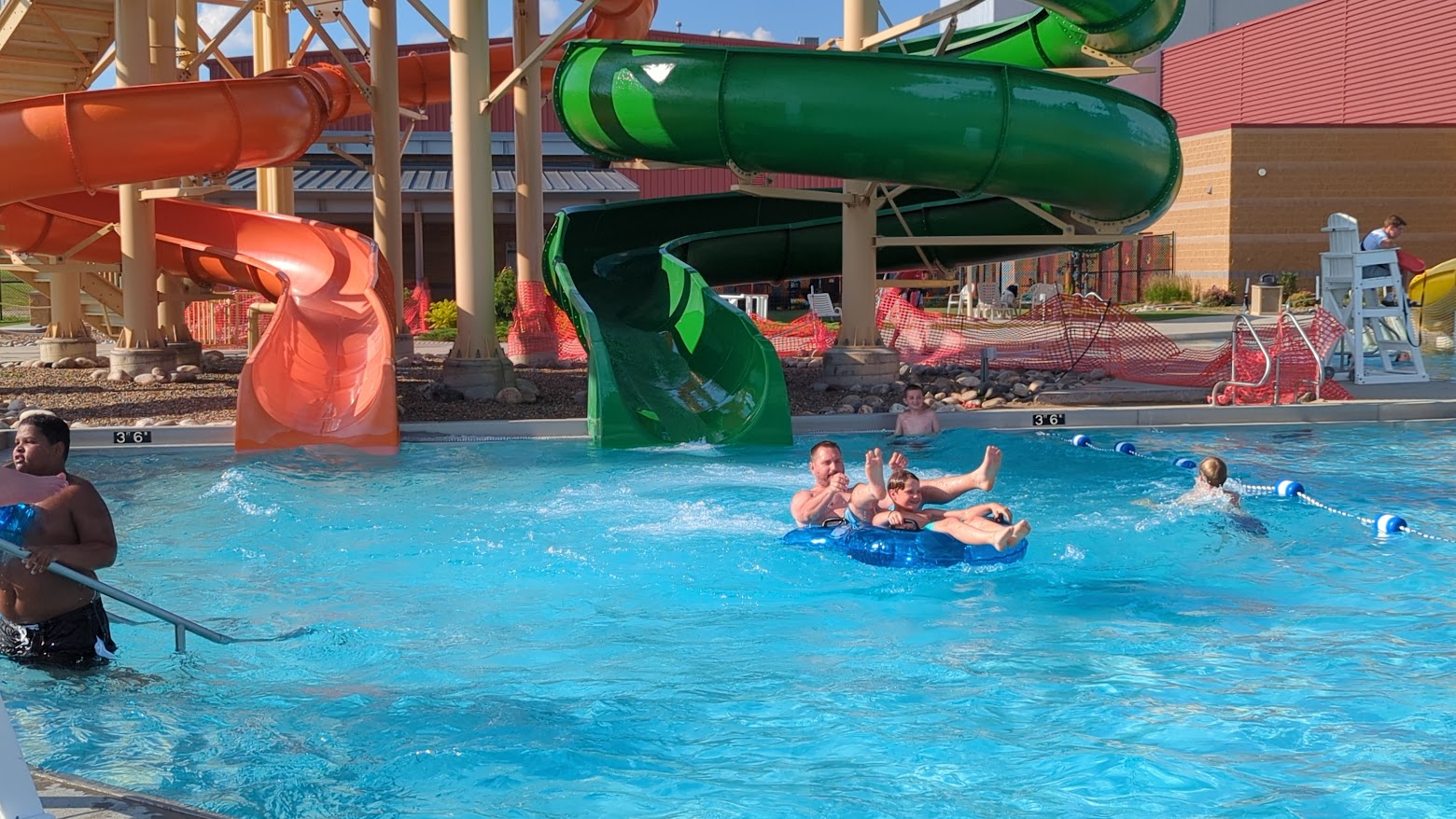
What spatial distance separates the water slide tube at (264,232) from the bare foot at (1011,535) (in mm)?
5811

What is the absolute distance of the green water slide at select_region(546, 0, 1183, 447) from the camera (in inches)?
409

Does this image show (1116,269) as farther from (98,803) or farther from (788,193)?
(98,803)

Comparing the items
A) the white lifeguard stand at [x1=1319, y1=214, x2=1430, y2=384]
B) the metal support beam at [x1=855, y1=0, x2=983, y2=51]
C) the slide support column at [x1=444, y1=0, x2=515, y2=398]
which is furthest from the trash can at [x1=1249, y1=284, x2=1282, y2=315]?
the slide support column at [x1=444, y1=0, x2=515, y2=398]

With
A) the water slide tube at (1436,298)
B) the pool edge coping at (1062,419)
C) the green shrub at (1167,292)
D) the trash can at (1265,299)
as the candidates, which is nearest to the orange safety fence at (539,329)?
the pool edge coping at (1062,419)

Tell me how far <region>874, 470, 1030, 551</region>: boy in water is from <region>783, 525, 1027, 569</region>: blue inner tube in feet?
0.18

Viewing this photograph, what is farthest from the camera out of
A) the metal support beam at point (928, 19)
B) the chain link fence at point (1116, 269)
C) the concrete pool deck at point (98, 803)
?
the chain link fence at point (1116, 269)

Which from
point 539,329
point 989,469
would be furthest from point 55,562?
point 539,329

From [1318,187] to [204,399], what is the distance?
88.0 ft

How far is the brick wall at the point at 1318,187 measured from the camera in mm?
31266

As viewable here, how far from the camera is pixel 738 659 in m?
6.10

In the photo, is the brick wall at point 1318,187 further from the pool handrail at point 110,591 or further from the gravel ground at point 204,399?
the pool handrail at point 110,591


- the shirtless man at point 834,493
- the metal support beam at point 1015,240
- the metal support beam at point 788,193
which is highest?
the metal support beam at point 788,193

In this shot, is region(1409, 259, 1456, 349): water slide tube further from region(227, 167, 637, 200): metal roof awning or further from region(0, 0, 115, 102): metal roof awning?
region(0, 0, 115, 102): metal roof awning

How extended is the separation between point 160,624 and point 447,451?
4.66 meters
